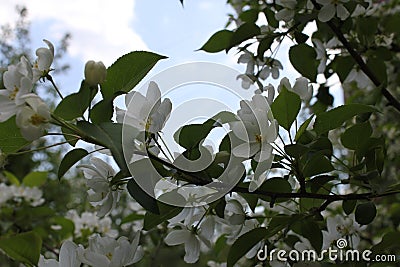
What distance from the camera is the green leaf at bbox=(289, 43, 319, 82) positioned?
3.65 feet

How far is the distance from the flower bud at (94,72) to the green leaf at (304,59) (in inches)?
22.7

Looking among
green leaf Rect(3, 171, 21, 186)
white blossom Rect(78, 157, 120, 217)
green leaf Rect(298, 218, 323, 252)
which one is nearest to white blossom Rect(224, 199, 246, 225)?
green leaf Rect(298, 218, 323, 252)

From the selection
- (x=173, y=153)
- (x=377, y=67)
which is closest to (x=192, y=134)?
(x=173, y=153)

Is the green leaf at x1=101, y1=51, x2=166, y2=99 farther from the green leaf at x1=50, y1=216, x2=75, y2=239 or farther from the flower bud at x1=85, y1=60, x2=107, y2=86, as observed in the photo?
the green leaf at x1=50, y1=216, x2=75, y2=239

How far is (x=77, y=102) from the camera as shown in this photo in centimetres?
66

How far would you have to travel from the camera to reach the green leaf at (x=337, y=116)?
0.74 m

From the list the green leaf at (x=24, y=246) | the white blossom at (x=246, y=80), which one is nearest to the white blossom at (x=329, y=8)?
the white blossom at (x=246, y=80)

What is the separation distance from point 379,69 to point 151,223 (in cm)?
77

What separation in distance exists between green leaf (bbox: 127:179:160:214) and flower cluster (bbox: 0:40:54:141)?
0.14 metres

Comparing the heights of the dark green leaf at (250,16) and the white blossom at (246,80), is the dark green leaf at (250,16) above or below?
above

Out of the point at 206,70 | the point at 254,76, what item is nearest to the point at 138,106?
the point at 206,70

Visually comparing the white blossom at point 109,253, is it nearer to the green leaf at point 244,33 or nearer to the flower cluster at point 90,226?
the green leaf at point 244,33

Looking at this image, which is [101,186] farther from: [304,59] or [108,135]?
[304,59]

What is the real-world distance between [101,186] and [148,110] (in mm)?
159
